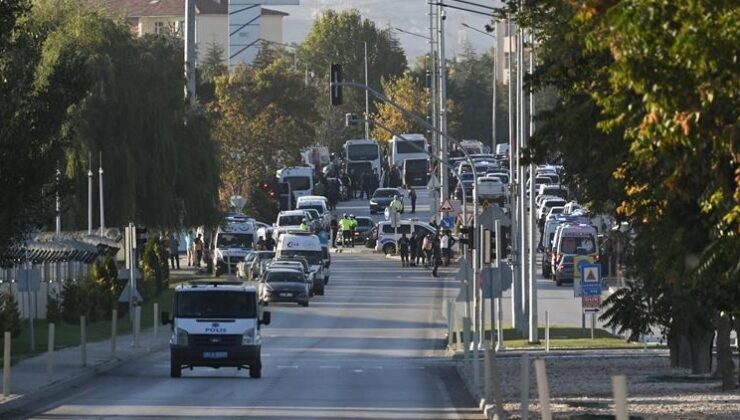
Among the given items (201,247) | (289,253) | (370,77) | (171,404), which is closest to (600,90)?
(171,404)

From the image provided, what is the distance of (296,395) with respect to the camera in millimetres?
30156

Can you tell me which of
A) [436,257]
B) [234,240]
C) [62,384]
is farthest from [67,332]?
[234,240]

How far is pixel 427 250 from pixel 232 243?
869 cm

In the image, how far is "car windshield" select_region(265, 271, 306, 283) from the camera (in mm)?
63281

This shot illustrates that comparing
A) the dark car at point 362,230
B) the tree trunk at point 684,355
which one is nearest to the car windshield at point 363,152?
the dark car at point 362,230

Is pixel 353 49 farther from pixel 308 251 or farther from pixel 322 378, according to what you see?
pixel 322 378

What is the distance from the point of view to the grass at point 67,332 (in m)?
42.9

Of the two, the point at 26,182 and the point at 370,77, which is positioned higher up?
the point at 370,77

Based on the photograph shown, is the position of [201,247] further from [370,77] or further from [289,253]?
[370,77]

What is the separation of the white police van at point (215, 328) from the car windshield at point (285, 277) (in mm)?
27223

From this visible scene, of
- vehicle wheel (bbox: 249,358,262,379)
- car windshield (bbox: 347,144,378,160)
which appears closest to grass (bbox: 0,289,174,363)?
vehicle wheel (bbox: 249,358,262,379)

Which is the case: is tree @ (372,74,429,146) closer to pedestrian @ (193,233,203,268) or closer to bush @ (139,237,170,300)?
pedestrian @ (193,233,203,268)

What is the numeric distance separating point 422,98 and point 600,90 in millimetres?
145087

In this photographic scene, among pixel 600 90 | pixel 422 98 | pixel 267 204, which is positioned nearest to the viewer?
pixel 600 90
